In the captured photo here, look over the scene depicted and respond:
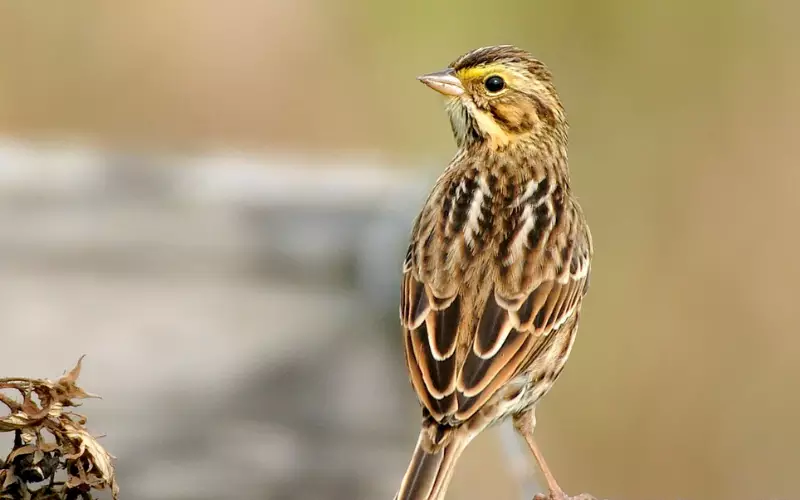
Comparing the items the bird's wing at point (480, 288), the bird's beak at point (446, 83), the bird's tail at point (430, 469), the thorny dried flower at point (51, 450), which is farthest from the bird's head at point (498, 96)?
the thorny dried flower at point (51, 450)

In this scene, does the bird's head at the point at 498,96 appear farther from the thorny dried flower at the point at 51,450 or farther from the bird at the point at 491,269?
the thorny dried flower at the point at 51,450

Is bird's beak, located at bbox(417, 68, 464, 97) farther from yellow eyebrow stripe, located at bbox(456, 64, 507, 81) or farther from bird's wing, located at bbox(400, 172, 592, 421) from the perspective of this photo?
bird's wing, located at bbox(400, 172, 592, 421)

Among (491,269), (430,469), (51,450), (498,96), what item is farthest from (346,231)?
(51,450)

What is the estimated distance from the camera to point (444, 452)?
327 centimetres

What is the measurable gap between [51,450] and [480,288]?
1.39 m

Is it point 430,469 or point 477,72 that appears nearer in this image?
point 430,469

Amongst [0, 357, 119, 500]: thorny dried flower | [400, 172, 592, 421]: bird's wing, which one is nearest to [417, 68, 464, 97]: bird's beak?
[400, 172, 592, 421]: bird's wing

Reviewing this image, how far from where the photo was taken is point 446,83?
4.17 meters

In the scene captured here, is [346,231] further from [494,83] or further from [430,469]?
[430,469]

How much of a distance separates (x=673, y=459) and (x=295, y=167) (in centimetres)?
325

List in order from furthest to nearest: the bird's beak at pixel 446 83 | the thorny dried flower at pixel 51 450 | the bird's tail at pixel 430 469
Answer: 1. the bird's beak at pixel 446 83
2. the bird's tail at pixel 430 469
3. the thorny dried flower at pixel 51 450

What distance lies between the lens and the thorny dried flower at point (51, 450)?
240 cm

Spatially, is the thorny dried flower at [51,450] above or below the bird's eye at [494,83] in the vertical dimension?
below

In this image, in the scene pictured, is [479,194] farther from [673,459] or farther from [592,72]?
[592,72]
